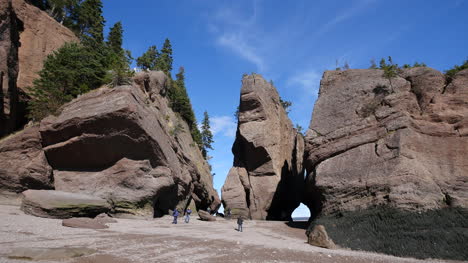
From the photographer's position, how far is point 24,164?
17844 millimetres

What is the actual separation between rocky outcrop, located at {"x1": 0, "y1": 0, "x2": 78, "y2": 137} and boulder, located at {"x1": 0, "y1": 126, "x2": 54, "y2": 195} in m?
3.56

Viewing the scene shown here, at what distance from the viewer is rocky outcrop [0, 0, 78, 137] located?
20.7 m

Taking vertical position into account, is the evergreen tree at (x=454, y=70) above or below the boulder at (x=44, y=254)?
above

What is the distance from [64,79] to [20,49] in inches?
360

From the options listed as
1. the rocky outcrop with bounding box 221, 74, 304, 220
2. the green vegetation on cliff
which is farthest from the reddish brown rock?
the rocky outcrop with bounding box 221, 74, 304, 220

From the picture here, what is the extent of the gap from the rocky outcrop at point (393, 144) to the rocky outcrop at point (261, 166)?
13.7 meters

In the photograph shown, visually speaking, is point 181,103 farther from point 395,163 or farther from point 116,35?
point 395,163

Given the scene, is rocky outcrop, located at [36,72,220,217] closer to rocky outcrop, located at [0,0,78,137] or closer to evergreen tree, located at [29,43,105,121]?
evergreen tree, located at [29,43,105,121]

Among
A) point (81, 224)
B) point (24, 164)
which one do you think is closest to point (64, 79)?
point (24, 164)

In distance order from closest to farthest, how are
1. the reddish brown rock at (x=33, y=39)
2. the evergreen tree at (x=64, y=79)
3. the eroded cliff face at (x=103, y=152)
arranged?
the eroded cliff face at (x=103, y=152), the evergreen tree at (x=64, y=79), the reddish brown rock at (x=33, y=39)

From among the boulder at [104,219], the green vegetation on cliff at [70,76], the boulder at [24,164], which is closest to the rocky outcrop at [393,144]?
the boulder at [104,219]

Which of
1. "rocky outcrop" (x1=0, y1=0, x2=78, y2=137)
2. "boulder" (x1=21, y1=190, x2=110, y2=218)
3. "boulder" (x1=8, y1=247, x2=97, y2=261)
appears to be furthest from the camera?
"rocky outcrop" (x1=0, y1=0, x2=78, y2=137)

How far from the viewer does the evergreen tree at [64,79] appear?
20516 millimetres

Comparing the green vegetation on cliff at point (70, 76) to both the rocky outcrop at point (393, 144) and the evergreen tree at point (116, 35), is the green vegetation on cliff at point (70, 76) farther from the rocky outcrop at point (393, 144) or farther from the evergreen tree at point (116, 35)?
the rocky outcrop at point (393, 144)
